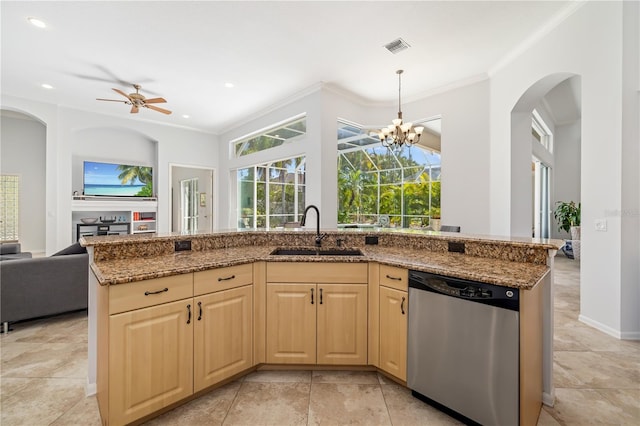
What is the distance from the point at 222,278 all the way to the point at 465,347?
1.52 metres

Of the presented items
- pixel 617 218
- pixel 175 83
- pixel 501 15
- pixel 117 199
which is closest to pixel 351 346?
pixel 617 218

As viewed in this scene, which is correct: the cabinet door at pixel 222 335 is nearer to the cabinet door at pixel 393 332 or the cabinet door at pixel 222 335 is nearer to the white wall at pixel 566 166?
the cabinet door at pixel 393 332

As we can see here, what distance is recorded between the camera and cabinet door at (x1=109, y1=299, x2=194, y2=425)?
4.68 feet

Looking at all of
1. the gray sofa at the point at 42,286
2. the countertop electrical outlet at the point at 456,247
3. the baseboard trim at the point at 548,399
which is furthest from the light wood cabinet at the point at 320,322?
the gray sofa at the point at 42,286

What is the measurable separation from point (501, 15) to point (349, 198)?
5227mm

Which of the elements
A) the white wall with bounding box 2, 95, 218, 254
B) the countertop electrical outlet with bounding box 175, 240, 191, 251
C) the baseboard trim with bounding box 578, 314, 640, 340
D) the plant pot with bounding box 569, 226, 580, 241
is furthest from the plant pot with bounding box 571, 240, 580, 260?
the white wall with bounding box 2, 95, 218, 254

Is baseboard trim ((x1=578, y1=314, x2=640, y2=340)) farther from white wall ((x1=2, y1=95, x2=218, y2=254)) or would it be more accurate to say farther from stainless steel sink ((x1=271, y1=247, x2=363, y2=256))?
white wall ((x1=2, y1=95, x2=218, y2=254))

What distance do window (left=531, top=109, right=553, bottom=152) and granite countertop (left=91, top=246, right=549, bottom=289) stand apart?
5415 mm

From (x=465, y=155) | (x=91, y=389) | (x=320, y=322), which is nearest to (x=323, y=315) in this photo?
(x=320, y=322)

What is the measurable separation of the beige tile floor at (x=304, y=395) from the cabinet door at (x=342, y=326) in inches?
6.7

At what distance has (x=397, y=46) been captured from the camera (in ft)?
11.7

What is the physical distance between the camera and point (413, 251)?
2.35 metres

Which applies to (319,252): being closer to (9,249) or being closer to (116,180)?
(9,249)

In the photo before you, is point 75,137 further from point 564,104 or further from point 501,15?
point 564,104
